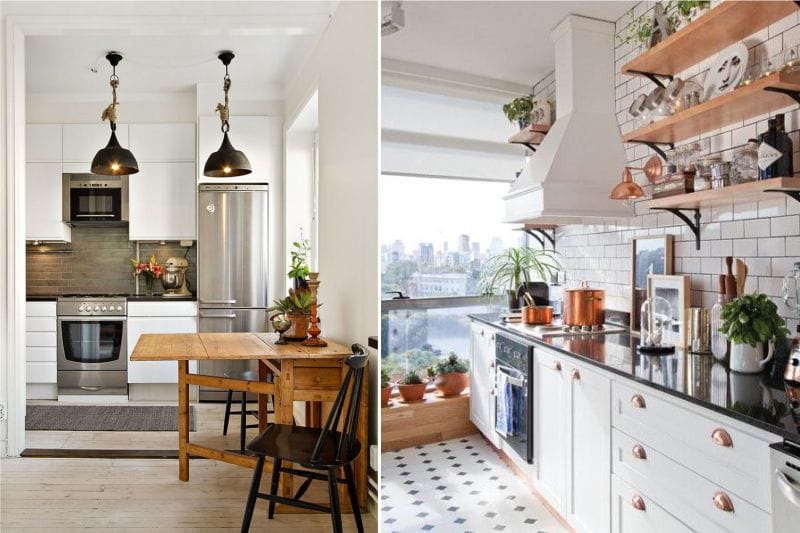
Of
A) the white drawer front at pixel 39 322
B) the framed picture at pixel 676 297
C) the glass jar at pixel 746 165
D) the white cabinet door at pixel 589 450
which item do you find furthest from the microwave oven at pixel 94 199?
the glass jar at pixel 746 165

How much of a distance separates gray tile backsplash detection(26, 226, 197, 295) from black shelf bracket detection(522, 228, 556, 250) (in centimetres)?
300

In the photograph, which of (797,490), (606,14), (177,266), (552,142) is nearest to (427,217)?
(552,142)

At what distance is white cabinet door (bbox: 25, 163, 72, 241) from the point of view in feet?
16.4

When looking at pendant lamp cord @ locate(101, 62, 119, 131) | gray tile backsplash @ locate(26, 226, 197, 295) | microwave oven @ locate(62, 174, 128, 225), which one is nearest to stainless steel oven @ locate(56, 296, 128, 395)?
gray tile backsplash @ locate(26, 226, 197, 295)

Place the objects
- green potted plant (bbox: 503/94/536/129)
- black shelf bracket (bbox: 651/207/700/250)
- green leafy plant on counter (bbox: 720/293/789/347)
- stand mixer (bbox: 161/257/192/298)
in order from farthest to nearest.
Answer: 1. stand mixer (bbox: 161/257/192/298)
2. green potted plant (bbox: 503/94/536/129)
3. black shelf bracket (bbox: 651/207/700/250)
4. green leafy plant on counter (bbox: 720/293/789/347)

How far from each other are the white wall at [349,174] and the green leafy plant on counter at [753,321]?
1280mm

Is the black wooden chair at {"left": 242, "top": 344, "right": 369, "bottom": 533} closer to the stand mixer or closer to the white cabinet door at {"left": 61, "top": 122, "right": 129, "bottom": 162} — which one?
the stand mixer

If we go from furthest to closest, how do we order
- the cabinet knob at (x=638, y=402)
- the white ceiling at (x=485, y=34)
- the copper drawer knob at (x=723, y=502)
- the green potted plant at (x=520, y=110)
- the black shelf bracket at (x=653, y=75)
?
the green potted plant at (x=520, y=110) < the white ceiling at (x=485, y=34) < the black shelf bracket at (x=653, y=75) < the cabinet knob at (x=638, y=402) < the copper drawer knob at (x=723, y=502)

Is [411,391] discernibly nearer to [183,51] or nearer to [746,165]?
[746,165]

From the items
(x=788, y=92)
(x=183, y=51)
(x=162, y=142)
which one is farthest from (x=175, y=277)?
(x=788, y=92)

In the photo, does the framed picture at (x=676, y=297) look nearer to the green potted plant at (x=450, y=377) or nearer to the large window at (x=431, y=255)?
the large window at (x=431, y=255)

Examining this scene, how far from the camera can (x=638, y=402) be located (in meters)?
2.25

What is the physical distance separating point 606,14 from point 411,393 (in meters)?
2.43

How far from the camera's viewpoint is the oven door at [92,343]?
191 inches
